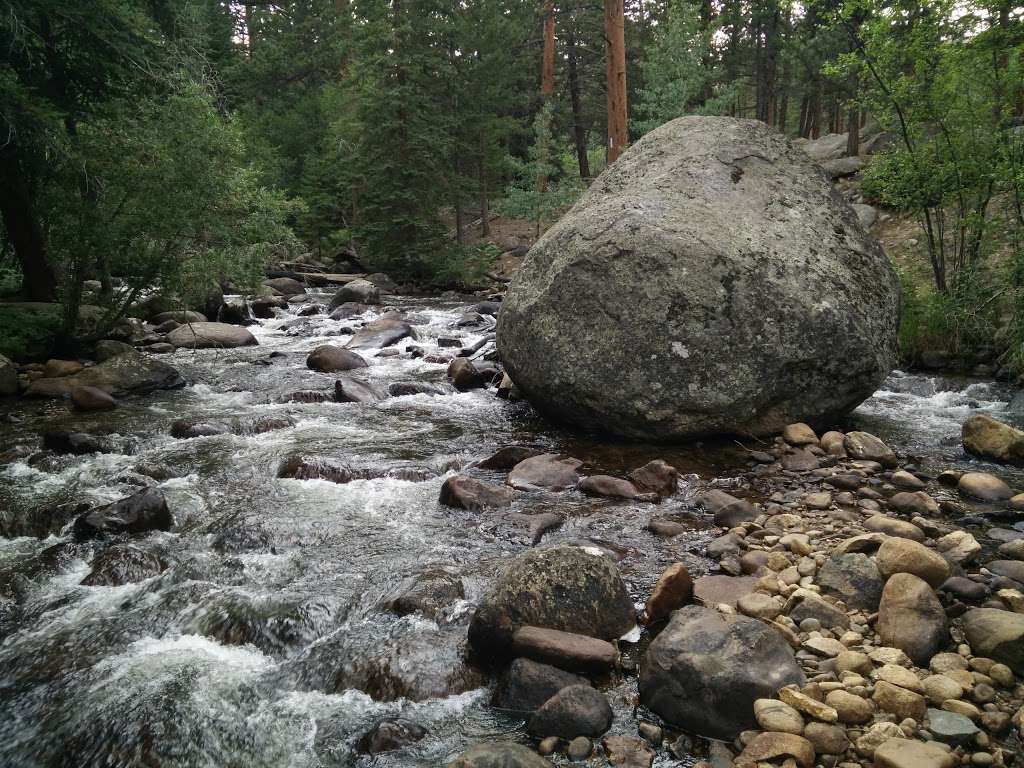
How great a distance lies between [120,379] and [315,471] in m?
5.08

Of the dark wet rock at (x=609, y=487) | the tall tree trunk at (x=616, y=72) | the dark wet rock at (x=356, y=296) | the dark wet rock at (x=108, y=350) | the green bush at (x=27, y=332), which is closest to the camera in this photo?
the dark wet rock at (x=609, y=487)

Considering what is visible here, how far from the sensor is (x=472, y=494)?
242 inches

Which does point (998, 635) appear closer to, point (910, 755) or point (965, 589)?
point (965, 589)

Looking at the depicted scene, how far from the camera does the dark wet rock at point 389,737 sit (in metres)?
3.38

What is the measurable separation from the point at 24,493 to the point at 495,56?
22516 millimetres

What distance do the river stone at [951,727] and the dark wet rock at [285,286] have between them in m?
20.7

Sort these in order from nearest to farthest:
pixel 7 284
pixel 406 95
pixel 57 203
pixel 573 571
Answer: pixel 573 571 < pixel 57 203 < pixel 7 284 < pixel 406 95

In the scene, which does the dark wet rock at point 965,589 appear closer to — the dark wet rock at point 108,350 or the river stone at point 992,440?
the river stone at point 992,440

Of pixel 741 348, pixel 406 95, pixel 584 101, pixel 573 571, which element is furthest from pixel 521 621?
pixel 584 101

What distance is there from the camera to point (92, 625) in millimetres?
4430

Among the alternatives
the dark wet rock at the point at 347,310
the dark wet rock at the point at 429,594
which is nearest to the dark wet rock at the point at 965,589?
the dark wet rock at the point at 429,594

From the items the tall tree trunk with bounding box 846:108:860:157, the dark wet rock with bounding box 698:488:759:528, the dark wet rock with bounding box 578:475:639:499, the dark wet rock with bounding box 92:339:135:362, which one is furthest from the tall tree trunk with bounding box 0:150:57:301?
the tall tree trunk with bounding box 846:108:860:157

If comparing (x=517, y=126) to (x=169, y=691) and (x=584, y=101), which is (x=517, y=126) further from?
(x=169, y=691)

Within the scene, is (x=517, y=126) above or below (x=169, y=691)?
above
